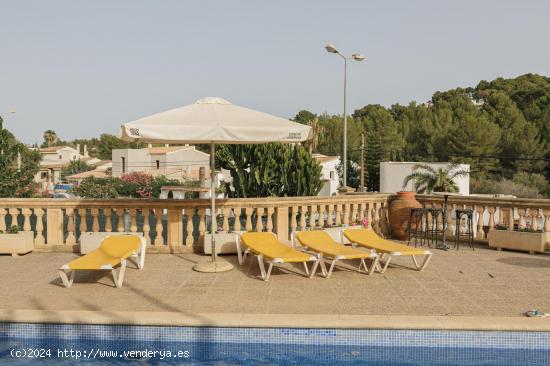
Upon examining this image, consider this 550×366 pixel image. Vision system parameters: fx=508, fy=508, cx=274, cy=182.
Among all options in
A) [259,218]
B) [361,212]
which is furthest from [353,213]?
[259,218]

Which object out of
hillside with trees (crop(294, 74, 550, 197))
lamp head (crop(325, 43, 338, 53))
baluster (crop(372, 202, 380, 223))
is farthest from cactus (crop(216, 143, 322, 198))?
hillside with trees (crop(294, 74, 550, 197))

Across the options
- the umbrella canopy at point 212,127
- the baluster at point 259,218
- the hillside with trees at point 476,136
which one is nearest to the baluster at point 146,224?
the baluster at point 259,218

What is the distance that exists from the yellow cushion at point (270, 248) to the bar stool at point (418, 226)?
12.4 feet

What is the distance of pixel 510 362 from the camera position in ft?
17.0

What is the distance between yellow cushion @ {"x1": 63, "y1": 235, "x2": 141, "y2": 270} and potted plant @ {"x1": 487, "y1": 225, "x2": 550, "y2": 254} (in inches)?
279

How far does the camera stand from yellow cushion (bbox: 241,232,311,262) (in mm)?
7360

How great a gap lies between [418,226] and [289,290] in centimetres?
585

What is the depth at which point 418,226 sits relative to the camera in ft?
39.0

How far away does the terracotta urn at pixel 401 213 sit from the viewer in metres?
11.4

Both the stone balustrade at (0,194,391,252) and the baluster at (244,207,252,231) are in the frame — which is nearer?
the stone balustrade at (0,194,391,252)

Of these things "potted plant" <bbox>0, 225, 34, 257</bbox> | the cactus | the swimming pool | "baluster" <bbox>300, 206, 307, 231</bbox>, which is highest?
the cactus

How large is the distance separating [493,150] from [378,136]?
13435 millimetres

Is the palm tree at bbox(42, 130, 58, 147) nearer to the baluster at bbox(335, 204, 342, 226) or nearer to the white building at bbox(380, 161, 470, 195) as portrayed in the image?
the white building at bbox(380, 161, 470, 195)

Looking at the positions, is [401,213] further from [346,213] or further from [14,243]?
[14,243]
